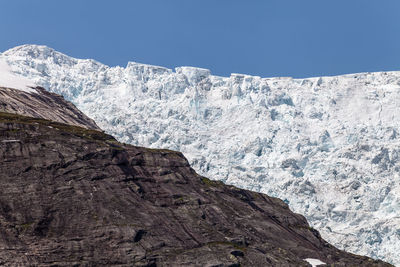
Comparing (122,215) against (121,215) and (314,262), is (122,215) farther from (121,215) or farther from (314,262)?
(314,262)

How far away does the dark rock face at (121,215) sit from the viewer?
96.0m

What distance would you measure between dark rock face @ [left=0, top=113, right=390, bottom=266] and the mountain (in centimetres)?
15

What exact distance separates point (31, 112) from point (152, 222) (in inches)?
3347

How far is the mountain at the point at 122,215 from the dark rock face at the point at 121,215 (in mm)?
150

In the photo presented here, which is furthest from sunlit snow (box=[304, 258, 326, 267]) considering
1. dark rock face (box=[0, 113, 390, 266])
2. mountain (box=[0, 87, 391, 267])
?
dark rock face (box=[0, 113, 390, 266])

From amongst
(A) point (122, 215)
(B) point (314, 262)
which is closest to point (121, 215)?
(A) point (122, 215)

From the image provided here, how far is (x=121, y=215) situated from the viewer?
104250 mm

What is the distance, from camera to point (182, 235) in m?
Answer: 106

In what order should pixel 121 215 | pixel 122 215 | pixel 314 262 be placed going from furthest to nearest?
pixel 314 262, pixel 122 215, pixel 121 215

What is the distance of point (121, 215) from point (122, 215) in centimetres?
18

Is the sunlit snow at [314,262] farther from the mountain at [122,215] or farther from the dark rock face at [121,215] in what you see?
the dark rock face at [121,215]

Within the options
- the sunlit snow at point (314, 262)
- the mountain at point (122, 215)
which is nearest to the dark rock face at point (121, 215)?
the mountain at point (122, 215)

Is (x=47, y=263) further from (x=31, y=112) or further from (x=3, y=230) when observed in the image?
(x=31, y=112)

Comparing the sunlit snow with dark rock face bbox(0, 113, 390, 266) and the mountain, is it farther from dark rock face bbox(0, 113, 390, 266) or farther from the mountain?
dark rock face bbox(0, 113, 390, 266)
